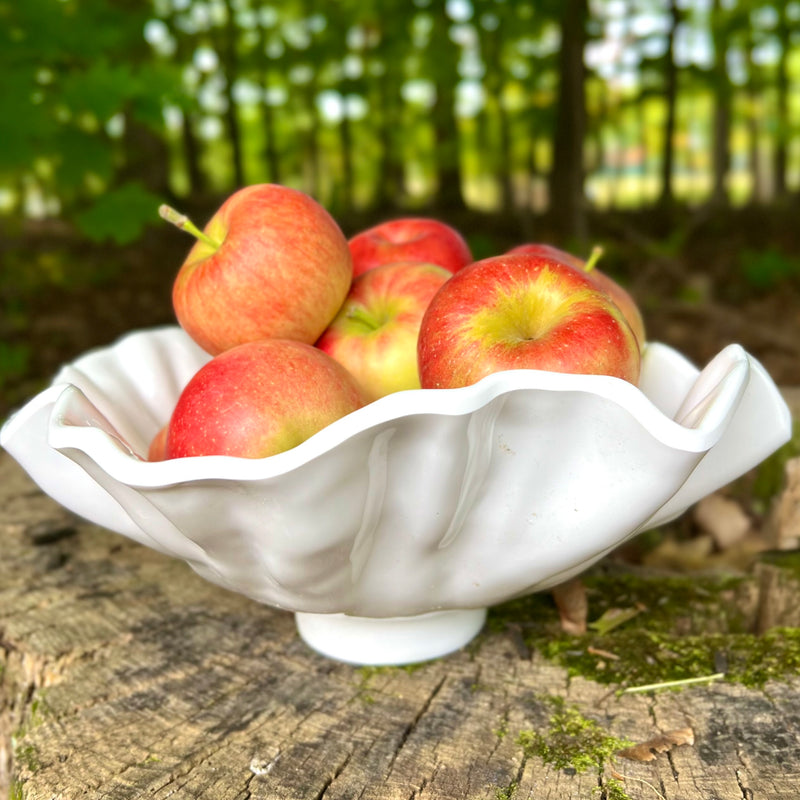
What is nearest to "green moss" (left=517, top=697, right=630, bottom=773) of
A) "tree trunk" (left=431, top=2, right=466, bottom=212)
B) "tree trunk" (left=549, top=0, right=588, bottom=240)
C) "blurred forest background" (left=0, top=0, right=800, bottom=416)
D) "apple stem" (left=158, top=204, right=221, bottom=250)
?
"apple stem" (left=158, top=204, right=221, bottom=250)

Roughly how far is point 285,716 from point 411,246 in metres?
0.82

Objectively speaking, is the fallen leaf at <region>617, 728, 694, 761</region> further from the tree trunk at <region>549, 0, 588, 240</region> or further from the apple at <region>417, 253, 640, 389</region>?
the tree trunk at <region>549, 0, 588, 240</region>

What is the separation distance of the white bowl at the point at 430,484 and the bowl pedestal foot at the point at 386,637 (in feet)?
0.05

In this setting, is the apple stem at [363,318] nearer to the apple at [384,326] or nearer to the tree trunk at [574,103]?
the apple at [384,326]

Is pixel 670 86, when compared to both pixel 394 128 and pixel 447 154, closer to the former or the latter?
pixel 447 154

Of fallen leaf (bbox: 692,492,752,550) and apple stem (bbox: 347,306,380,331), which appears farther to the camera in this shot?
fallen leaf (bbox: 692,492,752,550)

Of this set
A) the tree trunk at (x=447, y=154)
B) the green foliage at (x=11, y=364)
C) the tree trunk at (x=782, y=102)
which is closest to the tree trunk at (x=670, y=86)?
the tree trunk at (x=782, y=102)

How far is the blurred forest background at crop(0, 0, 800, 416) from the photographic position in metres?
2.80

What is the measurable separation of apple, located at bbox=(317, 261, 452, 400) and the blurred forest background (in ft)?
4.69

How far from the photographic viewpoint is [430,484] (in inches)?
36.8

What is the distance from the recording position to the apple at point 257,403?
1058 mm

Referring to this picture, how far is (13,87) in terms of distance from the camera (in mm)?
2488

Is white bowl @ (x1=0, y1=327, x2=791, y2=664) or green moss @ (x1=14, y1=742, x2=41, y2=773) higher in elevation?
white bowl @ (x1=0, y1=327, x2=791, y2=664)

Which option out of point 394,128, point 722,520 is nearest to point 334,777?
point 722,520
